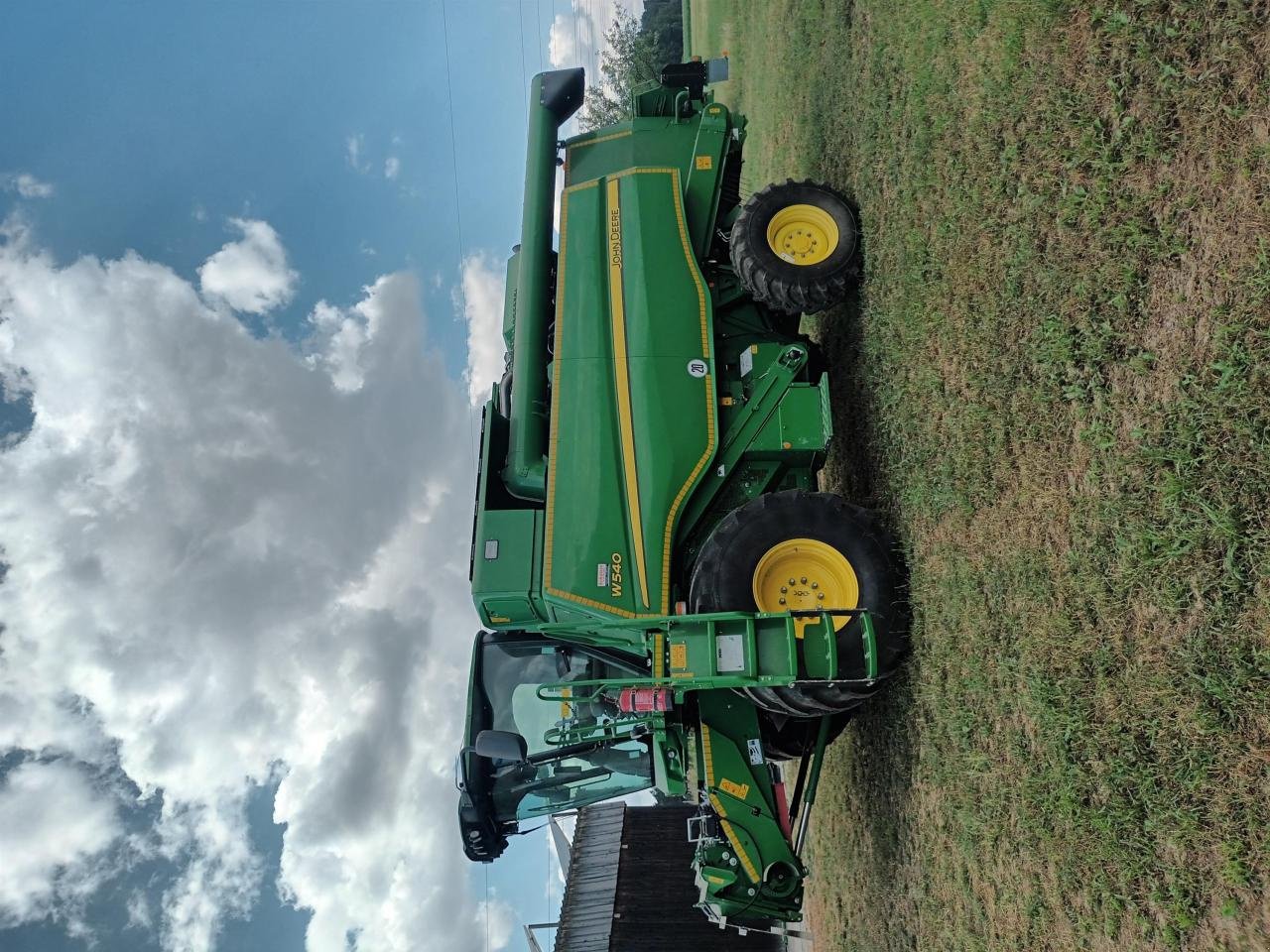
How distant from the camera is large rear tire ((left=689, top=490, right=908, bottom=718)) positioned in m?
4.64

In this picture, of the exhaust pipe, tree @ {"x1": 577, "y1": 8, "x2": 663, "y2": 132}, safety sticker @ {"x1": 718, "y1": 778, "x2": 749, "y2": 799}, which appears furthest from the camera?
tree @ {"x1": 577, "y1": 8, "x2": 663, "y2": 132}

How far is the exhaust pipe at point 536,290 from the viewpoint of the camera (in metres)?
5.55

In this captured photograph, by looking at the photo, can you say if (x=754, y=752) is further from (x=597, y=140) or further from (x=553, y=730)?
(x=597, y=140)

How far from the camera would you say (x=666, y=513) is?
16.7 ft

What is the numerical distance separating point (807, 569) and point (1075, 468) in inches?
68.9

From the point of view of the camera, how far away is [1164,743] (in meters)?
2.87

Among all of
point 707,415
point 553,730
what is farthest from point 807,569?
point 553,730

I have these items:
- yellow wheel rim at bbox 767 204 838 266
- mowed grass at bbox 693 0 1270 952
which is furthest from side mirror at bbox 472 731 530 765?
yellow wheel rim at bbox 767 204 838 266

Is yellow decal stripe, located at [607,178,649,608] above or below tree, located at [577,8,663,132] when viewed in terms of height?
below

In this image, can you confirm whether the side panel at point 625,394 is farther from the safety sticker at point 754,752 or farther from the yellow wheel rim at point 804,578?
the safety sticker at point 754,752

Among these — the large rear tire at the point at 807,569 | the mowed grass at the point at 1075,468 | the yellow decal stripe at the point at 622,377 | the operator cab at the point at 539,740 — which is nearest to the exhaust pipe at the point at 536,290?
the yellow decal stripe at the point at 622,377

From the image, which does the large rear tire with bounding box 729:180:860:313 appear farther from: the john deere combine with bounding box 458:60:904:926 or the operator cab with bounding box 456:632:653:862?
the operator cab with bounding box 456:632:653:862

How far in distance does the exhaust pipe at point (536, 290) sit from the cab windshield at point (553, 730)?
3.85 ft

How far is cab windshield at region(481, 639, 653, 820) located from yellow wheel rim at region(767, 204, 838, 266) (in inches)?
123
